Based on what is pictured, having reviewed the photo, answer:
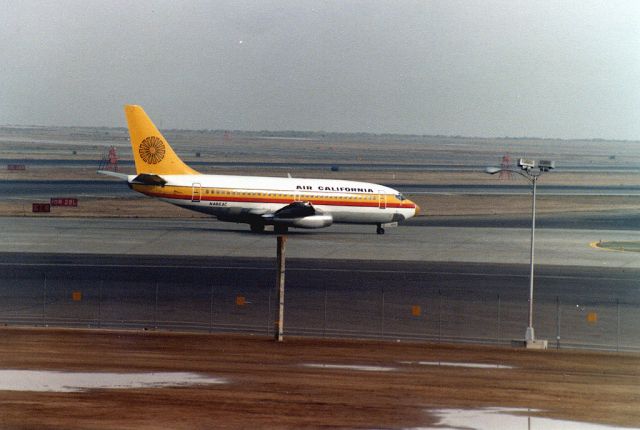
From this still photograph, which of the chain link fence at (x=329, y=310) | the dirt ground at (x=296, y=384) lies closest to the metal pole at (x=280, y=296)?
the dirt ground at (x=296, y=384)

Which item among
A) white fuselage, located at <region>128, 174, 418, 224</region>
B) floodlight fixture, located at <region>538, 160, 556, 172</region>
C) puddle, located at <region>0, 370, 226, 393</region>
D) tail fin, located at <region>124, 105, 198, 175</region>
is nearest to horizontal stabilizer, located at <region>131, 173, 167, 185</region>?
white fuselage, located at <region>128, 174, 418, 224</region>

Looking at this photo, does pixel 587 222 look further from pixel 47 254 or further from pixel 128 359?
pixel 128 359

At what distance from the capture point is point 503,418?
3069cm

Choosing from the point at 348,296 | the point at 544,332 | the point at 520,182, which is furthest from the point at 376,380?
the point at 520,182

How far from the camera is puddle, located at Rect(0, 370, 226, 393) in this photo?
3304 centimetres

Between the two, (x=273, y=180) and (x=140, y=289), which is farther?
(x=273, y=180)

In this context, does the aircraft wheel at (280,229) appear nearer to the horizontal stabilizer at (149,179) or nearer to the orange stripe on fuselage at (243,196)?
the orange stripe on fuselage at (243,196)

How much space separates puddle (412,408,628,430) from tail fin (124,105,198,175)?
54408 millimetres

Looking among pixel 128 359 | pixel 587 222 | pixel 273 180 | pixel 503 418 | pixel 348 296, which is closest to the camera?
pixel 503 418

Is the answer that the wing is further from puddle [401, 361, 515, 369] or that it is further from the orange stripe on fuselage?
puddle [401, 361, 515, 369]

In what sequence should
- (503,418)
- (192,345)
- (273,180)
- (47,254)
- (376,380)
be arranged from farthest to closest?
(273,180)
(47,254)
(192,345)
(376,380)
(503,418)

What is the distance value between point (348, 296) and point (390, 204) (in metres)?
31.7

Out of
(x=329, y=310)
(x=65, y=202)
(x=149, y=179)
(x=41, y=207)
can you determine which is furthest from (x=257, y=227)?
(x=329, y=310)

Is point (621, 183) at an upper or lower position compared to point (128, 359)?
upper
